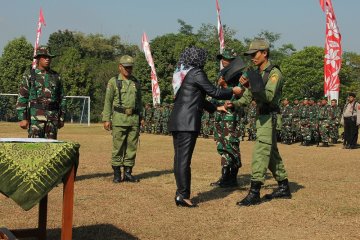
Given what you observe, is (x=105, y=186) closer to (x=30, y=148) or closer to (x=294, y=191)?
(x=294, y=191)

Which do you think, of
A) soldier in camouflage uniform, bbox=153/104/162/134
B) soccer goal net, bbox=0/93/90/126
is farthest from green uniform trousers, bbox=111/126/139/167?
soccer goal net, bbox=0/93/90/126

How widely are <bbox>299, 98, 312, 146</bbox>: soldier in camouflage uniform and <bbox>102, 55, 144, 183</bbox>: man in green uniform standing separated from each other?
12.5 m

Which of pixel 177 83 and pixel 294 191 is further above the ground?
pixel 177 83

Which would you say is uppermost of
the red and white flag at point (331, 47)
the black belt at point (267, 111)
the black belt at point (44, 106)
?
the red and white flag at point (331, 47)

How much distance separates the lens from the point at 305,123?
20266 millimetres

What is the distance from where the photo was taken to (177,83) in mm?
6562

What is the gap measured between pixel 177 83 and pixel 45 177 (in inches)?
122

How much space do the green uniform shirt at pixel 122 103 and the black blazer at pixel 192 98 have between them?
2.20 meters

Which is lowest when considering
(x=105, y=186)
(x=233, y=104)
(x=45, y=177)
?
(x=105, y=186)

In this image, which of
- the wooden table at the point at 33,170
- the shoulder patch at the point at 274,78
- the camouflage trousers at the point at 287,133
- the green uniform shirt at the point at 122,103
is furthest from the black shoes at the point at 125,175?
the camouflage trousers at the point at 287,133

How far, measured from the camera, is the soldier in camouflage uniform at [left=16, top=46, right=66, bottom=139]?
7750mm

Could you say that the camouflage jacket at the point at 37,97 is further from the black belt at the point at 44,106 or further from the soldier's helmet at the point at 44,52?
the soldier's helmet at the point at 44,52

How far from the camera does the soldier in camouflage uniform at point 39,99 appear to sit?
7750 millimetres

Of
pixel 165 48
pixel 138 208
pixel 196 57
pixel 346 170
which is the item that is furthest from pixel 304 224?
pixel 165 48
